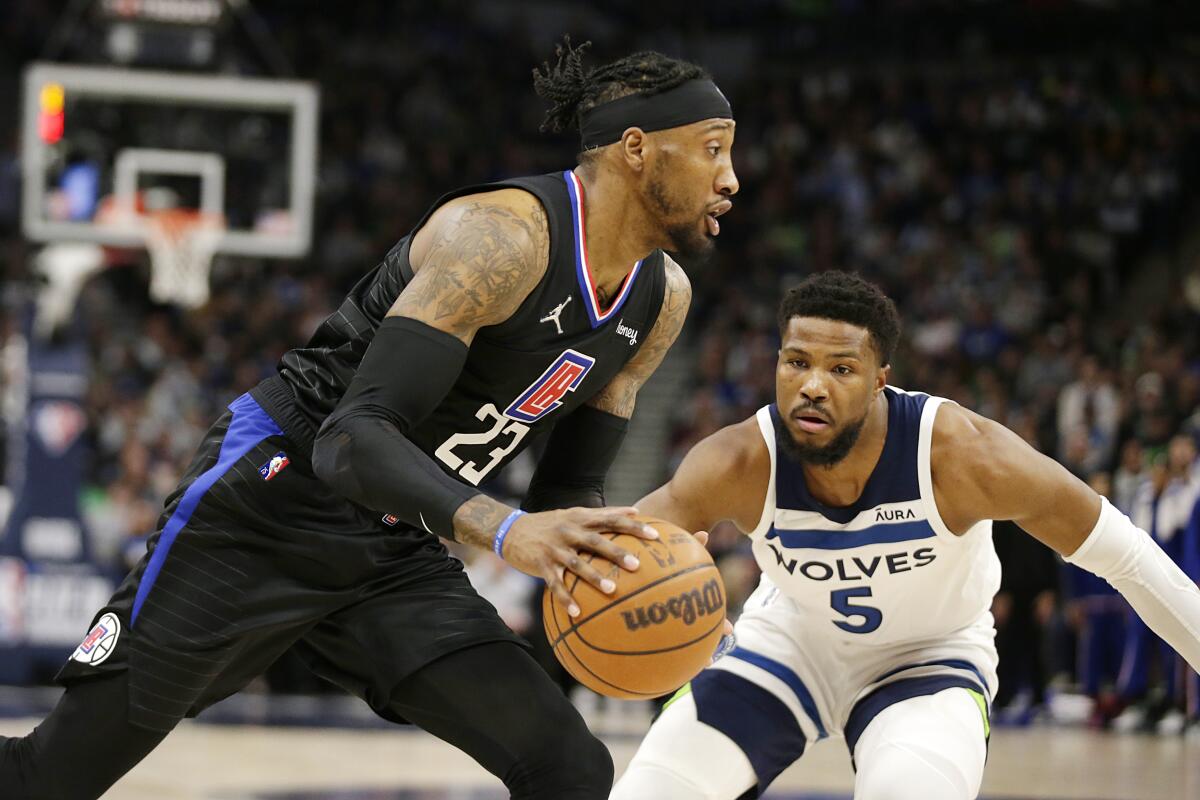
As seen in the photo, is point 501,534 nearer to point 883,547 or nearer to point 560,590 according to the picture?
point 560,590

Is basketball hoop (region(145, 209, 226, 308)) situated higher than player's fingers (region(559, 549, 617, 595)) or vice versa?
basketball hoop (region(145, 209, 226, 308))

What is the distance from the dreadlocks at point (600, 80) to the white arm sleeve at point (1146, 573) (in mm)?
1610

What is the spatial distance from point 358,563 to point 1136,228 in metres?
15.4

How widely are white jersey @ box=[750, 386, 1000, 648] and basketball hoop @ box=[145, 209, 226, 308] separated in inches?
355

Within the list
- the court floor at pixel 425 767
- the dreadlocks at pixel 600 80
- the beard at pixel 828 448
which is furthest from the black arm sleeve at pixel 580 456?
the court floor at pixel 425 767

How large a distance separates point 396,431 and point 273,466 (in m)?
0.65

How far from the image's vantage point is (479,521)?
3184 millimetres

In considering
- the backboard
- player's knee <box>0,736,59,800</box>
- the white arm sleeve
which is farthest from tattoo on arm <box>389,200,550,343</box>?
the backboard

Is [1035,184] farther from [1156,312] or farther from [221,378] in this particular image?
[221,378]

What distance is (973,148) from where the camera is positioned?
1886 centimetres

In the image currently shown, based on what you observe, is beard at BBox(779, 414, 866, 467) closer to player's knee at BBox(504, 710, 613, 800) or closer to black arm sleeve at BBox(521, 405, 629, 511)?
black arm sleeve at BBox(521, 405, 629, 511)

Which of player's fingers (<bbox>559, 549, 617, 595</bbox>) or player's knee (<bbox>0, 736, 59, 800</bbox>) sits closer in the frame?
player's fingers (<bbox>559, 549, 617, 595</bbox>)

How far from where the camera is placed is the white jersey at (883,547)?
173 inches

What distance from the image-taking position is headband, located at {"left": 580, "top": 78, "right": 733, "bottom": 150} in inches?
149
